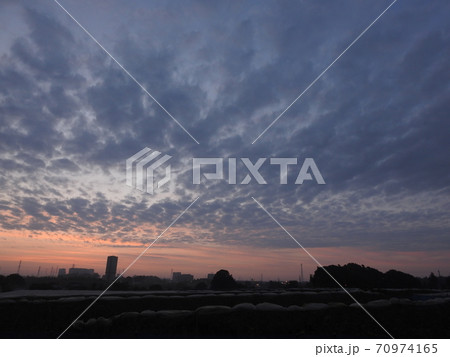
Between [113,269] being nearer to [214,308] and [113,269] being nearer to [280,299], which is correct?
[280,299]

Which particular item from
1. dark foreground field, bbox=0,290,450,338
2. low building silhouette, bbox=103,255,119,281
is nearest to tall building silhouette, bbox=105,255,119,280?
low building silhouette, bbox=103,255,119,281

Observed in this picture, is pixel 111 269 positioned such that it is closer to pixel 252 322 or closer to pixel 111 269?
pixel 111 269

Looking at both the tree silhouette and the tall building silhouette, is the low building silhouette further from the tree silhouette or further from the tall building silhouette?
the tree silhouette

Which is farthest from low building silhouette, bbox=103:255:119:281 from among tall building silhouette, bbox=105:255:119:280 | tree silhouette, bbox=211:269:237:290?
tree silhouette, bbox=211:269:237:290

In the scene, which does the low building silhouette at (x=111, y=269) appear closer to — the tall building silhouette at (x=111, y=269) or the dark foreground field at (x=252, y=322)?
the tall building silhouette at (x=111, y=269)

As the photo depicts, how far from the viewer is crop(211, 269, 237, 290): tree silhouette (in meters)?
63.3

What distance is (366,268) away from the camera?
214ft

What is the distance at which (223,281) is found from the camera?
6372cm

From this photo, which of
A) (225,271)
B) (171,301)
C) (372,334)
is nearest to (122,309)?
(171,301)

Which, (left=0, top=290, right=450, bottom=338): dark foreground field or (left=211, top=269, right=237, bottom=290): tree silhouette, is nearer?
(left=0, top=290, right=450, bottom=338): dark foreground field

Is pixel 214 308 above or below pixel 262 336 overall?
above

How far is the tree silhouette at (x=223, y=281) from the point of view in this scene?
2493 inches

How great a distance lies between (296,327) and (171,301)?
15578 millimetres

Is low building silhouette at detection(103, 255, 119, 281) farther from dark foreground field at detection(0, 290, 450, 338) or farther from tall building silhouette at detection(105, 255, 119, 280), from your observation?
dark foreground field at detection(0, 290, 450, 338)
